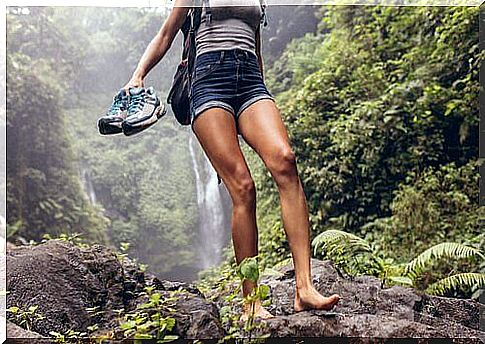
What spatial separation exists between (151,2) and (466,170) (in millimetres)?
2187

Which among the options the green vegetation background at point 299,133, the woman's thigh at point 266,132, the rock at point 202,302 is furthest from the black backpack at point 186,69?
the green vegetation background at point 299,133

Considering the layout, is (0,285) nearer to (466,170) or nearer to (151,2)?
(151,2)

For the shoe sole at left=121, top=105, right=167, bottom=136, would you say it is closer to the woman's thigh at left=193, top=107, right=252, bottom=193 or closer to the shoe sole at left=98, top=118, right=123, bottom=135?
the shoe sole at left=98, top=118, right=123, bottom=135

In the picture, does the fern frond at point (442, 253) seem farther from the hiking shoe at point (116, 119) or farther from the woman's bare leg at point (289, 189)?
the hiking shoe at point (116, 119)

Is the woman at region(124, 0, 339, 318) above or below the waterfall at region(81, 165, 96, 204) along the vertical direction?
below

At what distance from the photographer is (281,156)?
5.31ft

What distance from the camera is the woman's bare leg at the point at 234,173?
1663 millimetres

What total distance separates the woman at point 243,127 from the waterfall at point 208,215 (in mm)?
2956

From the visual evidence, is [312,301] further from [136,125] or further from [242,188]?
[136,125]

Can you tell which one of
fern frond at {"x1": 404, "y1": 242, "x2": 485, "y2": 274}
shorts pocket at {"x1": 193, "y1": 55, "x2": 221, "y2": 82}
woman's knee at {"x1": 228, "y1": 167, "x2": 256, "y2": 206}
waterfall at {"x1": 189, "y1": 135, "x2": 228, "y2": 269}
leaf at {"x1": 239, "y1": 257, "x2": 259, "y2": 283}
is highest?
waterfall at {"x1": 189, "y1": 135, "x2": 228, "y2": 269}

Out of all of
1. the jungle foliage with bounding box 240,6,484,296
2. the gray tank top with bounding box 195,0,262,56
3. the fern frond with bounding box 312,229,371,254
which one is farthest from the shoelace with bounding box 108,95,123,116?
the jungle foliage with bounding box 240,6,484,296

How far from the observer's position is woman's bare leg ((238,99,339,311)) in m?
1.62

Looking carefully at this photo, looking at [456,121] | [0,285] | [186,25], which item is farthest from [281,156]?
[456,121]

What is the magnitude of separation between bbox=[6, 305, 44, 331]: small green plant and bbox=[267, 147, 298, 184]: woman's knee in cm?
74
